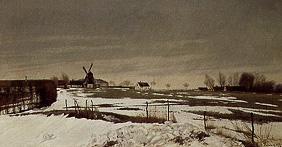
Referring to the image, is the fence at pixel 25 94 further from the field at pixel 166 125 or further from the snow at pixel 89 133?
the snow at pixel 89 133

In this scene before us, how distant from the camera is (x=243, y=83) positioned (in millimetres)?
10961

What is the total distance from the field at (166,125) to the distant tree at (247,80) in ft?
1.22

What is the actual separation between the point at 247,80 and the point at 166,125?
7.65 feet

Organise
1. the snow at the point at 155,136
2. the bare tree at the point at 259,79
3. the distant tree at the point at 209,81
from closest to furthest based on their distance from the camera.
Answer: the snow at the point at 155,136 → the bare tree at the point at 259,79 → the distant tree at the point at 209,81

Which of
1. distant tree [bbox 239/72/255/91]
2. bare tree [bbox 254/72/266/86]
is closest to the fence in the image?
distant tree [bbox 239/72/255/91]

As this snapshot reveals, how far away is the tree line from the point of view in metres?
10.1

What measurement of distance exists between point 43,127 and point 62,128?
30.2 inches

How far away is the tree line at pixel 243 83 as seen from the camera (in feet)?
33.0

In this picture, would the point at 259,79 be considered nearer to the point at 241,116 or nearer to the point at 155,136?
the point at 241,116

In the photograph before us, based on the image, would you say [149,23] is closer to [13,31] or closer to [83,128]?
[83,128]

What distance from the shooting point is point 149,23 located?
11.1m

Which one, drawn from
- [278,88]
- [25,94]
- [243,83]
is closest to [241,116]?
[243,83]

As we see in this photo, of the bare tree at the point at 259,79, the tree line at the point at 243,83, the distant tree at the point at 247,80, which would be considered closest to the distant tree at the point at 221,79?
the tree line at the point at 243,83

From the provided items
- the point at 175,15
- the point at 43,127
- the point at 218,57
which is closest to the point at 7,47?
the point at 43,127
